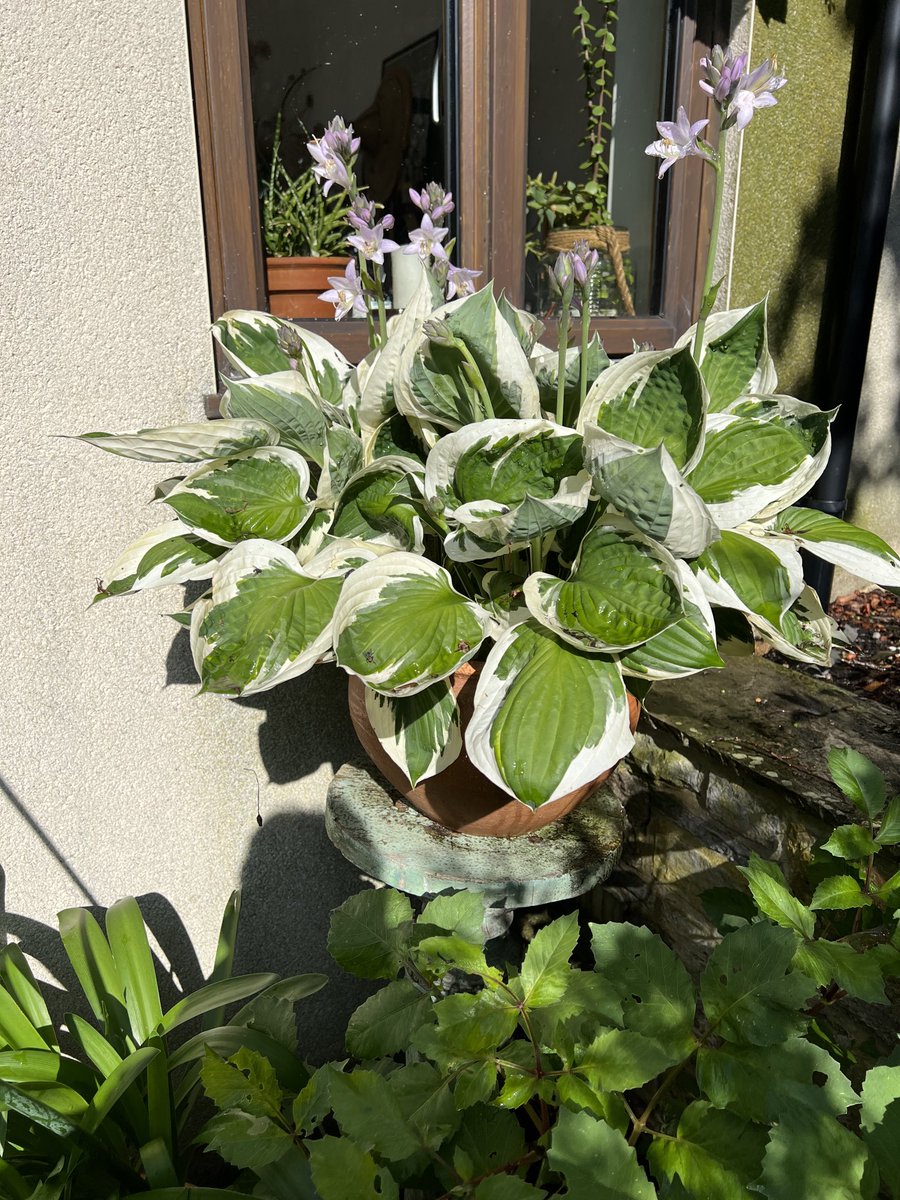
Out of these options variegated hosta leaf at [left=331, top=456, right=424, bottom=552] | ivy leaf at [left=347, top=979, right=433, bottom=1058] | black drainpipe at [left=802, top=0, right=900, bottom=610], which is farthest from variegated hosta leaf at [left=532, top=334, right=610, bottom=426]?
black drainpipe at [left=802, top=0, right=900, bottom=610]

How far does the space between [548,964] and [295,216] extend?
1.45 m

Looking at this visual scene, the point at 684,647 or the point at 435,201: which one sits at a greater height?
the point at 435,201

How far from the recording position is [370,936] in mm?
885

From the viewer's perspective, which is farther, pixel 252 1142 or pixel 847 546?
pixel 847 546

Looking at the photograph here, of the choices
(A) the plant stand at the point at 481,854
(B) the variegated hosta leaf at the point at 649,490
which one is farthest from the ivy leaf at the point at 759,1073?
(B) the variegated hosta leaf at the point at 649,490

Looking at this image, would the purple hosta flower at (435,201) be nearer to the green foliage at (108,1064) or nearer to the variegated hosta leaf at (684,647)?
the variegated hosta leaf at (684,647)

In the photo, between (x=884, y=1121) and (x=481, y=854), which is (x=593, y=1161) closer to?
(x=884, y=1121)

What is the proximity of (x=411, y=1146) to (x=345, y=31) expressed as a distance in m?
2.10

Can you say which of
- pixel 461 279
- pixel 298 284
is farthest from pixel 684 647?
pixel 298 284

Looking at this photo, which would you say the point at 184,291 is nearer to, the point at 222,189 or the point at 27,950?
the point at 222,189

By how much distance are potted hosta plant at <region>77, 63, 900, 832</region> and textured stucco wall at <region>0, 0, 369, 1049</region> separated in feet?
0.89

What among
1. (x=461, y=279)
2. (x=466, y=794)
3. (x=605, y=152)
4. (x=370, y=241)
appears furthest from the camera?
(x=605, y=152)

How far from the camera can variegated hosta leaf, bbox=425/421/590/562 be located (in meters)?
0.86

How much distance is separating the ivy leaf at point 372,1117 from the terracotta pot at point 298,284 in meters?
1.28
